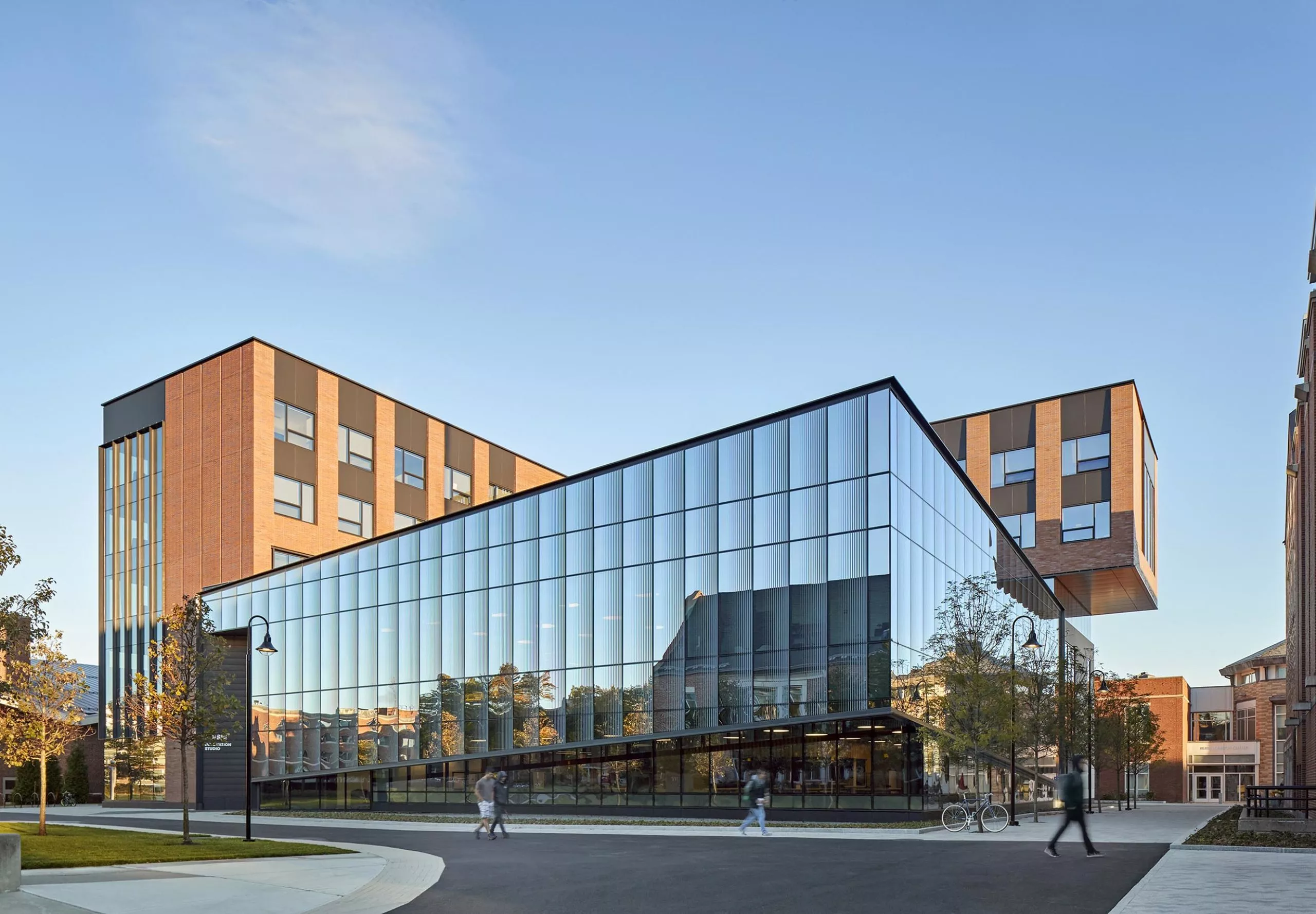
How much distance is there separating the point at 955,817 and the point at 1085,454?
27979mm

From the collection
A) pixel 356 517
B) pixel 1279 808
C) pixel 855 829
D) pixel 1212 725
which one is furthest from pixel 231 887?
pixel 1212 725

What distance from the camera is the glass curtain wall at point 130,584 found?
61.4m

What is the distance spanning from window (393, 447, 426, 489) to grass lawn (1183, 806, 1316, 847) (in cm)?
4629

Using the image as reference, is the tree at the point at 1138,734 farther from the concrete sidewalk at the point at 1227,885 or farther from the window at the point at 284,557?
the window at the point at 284,557

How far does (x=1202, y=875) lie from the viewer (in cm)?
1812

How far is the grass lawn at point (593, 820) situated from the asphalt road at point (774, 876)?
601cm

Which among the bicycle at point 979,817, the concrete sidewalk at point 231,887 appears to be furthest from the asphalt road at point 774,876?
the bicycle at point 979,817

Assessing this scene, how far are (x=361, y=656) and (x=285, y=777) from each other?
7.82m

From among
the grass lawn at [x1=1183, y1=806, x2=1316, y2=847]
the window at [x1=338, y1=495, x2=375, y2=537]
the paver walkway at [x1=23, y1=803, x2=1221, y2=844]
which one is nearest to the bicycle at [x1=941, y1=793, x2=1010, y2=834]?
the paver walkway at [x1=23, y1=803, x2=1221, y2=844]

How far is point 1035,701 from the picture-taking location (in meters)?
39.3

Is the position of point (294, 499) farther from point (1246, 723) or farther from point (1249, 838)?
point (1246, 723)

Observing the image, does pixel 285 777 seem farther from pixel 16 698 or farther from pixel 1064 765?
pixel 1064 765

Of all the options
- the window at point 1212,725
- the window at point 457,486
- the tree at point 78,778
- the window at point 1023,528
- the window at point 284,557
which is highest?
the window at point 457,486

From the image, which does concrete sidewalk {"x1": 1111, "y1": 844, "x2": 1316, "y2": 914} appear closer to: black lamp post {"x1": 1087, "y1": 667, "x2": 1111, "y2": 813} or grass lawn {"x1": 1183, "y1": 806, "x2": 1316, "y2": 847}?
grass lawn {"x1": 1183, "y1": 806, "x2": 1316, "y2": 847}
